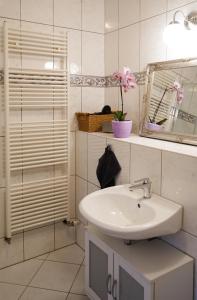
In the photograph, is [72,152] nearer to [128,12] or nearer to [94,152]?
[94,152]

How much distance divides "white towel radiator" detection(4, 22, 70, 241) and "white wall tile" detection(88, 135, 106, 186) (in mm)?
235

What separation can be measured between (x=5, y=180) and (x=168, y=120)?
4.42ft

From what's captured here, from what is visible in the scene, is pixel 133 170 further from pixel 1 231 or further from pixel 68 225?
pixel 1 231

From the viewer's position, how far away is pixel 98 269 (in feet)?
6.01

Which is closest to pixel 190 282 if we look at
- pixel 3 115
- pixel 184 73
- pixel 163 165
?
pixel 163 165

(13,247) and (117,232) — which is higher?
(117,232)

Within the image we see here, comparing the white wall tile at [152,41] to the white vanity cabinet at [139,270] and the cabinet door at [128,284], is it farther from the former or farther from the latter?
the cabinet door at [128,284]

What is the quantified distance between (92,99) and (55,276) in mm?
1572

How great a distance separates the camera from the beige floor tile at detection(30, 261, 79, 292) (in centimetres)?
216

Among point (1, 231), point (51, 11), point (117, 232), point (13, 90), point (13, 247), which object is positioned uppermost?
point (51, 11)

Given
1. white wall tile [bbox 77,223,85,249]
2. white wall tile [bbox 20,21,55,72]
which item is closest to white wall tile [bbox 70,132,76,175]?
white wall tile [bbox 20,21,55,72]

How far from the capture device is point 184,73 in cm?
191

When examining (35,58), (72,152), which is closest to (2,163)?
(72,152)

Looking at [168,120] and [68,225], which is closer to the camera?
[168,120]
